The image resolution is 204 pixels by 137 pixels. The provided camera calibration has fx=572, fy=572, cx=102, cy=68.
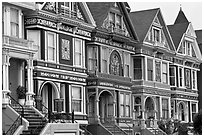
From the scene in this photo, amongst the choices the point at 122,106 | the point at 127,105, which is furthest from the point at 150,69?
the point at 122,106

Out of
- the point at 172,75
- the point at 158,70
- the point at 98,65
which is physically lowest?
→ the point at 172,75

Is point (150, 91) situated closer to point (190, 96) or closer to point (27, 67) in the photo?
point (190, 96)

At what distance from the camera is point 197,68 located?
5397 cm

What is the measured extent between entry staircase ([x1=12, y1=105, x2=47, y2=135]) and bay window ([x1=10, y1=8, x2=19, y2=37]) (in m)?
4.18

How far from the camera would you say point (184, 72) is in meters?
51.6

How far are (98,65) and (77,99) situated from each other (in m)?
3.79

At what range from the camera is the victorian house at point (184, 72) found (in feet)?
164

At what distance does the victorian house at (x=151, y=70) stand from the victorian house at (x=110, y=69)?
1306mm

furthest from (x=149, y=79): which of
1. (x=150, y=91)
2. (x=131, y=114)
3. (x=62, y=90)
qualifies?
(x=62, y=90)

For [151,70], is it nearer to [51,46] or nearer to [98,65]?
[98,65]

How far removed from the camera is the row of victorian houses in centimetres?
3095

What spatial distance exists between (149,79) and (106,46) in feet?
22.8

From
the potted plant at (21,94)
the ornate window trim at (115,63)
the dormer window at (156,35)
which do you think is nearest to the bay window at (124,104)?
the ornate window trim at (115,63)

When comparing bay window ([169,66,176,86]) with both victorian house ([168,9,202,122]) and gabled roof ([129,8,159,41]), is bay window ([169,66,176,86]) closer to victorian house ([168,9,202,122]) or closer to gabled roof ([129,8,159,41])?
victorian house ([168,9,202,122])
